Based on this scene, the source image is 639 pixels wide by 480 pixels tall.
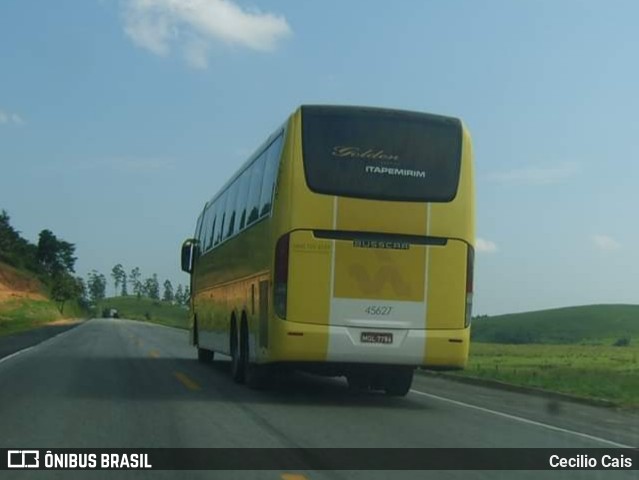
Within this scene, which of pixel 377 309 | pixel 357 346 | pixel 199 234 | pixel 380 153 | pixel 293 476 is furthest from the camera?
pixel 199 234

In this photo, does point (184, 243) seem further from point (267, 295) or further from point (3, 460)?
point (3, 460)

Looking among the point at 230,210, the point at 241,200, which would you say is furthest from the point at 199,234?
the point at 241,200

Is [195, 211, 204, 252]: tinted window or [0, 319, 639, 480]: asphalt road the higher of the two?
[195, 211, 204, 252]: tinted window

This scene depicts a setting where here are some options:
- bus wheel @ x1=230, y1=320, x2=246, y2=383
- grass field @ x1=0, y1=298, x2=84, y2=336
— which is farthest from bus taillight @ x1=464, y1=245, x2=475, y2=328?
grass field @ x1=0, y1=298, x2=84, y2=336

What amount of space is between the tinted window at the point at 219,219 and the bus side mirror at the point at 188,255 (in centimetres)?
505

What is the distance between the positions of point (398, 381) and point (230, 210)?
574 centimetres

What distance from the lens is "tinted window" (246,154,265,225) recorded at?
56.6ft

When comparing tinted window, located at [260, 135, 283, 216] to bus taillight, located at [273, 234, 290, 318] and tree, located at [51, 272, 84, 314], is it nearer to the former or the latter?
bus taillight, located at [273, 234, 290, 318]

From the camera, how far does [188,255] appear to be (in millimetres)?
28656

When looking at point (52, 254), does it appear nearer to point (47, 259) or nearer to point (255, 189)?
point (47, 259)

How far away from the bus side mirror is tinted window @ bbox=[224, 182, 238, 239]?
6.98 meters

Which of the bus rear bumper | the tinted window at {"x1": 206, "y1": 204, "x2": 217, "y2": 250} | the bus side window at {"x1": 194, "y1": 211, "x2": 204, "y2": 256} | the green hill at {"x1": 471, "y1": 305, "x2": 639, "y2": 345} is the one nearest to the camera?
the bus rear bumper

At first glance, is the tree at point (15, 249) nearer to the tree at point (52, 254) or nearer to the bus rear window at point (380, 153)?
the tree at point (52, 254)

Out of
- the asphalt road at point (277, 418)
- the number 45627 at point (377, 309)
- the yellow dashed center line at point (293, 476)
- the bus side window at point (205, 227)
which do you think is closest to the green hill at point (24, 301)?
the bus side window at point (205, 227)
